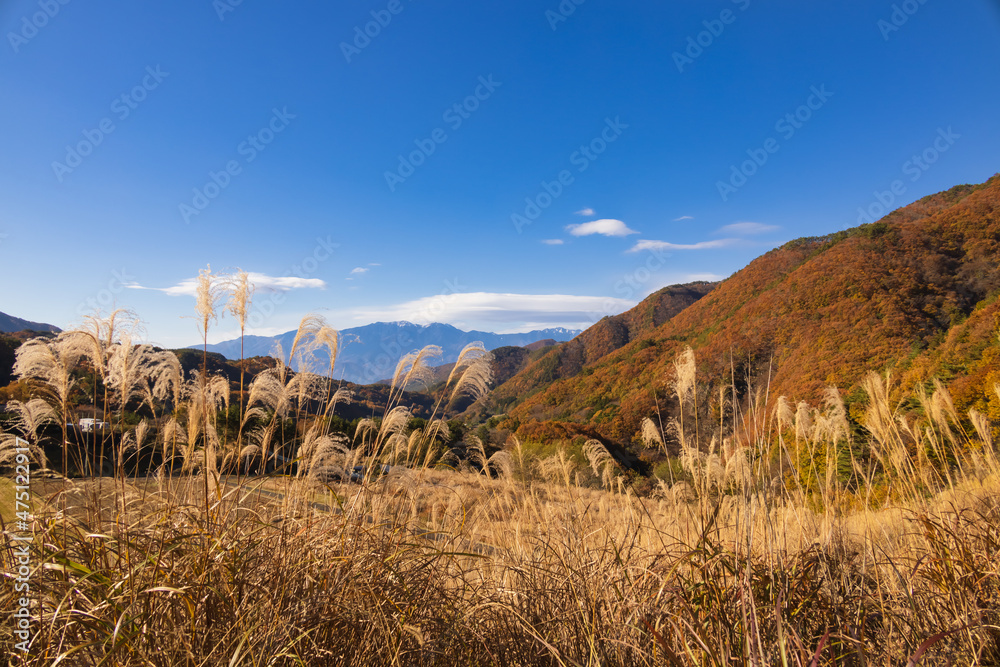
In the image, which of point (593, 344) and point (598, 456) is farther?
point (593, 344)

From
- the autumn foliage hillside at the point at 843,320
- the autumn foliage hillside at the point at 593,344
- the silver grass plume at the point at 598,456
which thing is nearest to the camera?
the silver grass plume at the point at 598,456

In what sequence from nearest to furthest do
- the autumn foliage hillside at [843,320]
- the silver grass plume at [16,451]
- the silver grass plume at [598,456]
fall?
the silver grass plume at [16,451]
the silver grass plume at [598,456]
the autumn foliage hillside at [843,320]

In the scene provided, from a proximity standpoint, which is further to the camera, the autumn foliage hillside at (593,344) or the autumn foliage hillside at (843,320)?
the autumn foliage hillside at (593,344)

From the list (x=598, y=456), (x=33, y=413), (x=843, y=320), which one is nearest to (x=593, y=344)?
(x=843, y=320)

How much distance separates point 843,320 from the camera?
26.8m

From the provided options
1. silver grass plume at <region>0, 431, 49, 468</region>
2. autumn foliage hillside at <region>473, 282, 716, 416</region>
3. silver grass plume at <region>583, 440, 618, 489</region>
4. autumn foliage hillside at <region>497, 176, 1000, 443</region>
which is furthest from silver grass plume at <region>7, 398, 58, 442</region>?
autumn foliage hillside at <region>473, 282, 716, 416</region>

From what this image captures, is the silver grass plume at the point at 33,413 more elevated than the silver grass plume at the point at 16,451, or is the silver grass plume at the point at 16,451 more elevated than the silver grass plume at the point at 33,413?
the silver grass plume at the point at 33,413

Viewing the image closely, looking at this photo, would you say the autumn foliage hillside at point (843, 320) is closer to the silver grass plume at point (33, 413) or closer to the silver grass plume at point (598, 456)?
the silver grass plume at point (598, 456)

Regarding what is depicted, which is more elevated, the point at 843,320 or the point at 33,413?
the point at 843,320

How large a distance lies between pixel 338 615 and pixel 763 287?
4487cm

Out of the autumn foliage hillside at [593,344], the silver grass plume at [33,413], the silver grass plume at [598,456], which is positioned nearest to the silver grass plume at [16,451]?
the silver grass plume at [33,413]

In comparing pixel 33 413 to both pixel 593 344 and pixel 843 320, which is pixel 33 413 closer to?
pixel 843 320

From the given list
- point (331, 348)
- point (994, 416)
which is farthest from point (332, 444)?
point (994, 416)

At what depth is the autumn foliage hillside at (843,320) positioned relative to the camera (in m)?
20.8
